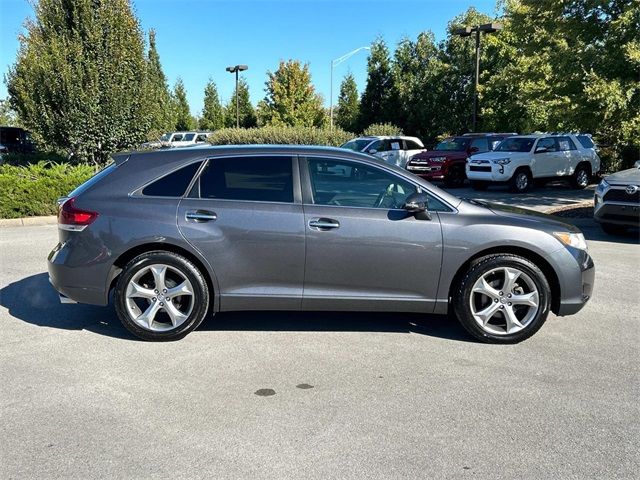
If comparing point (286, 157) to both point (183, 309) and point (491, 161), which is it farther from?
A: point (491, 161)

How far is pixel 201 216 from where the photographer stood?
4.70m

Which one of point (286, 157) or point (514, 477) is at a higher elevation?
point (286, 157)

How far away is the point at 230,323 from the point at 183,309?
0.65 m

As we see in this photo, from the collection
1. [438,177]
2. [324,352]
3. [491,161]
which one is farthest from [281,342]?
[438,177]

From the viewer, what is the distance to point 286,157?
488 centimetres

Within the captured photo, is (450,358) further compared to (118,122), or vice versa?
(118,122)

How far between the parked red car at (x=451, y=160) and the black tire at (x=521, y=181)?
1.77 m

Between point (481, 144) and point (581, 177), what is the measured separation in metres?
3.37

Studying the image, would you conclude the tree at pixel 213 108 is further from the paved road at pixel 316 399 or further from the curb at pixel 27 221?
the paved road at pixel 316 399

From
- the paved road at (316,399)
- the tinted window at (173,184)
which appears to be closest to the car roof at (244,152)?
the tinted window at (173,184)

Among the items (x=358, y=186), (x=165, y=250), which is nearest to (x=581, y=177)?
(x=358, y=186)

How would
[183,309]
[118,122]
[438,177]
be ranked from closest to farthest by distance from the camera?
[183,309]
[118,122]
[438,177]

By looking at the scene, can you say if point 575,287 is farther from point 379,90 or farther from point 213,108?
point 213,108

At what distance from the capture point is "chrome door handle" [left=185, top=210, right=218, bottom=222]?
4695mm
